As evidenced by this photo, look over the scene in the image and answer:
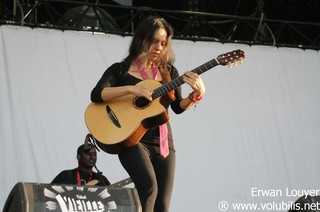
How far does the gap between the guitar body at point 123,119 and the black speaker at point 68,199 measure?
28.9 inches

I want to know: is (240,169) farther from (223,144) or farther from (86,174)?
(86,174)

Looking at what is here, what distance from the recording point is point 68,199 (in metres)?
3.77

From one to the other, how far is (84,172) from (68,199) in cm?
395

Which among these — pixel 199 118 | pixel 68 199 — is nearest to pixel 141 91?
pixel 68 199

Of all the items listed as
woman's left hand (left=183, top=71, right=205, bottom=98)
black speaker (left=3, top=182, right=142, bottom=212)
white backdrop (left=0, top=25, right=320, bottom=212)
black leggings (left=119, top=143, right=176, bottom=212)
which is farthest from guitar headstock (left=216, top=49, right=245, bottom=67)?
white backdrop (left=0, top=25, right=320, bottom=212)

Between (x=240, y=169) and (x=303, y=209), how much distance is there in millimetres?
5395

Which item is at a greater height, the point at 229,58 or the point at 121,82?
the point at 229,58

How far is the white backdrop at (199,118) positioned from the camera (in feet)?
26.5

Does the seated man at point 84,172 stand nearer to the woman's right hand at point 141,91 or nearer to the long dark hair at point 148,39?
the long dark hair at point 148,39

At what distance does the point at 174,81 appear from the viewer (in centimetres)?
474

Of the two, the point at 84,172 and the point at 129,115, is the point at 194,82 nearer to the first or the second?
the point at 129,115

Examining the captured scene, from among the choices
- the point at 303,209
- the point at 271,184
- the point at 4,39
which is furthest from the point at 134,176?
the point at 271,184

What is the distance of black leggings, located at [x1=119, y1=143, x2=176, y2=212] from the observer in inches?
174

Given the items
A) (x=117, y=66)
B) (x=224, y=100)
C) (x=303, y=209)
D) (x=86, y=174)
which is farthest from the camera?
(x=224, y=100)
